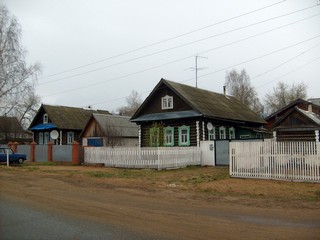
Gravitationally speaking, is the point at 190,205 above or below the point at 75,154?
below

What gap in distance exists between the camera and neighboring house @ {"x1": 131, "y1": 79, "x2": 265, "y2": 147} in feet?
97.7

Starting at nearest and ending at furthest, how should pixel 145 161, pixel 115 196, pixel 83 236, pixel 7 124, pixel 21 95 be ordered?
1. pixel 83 236
2. pixel 115 196
3. pixel 145 161
4. pixel 21 95
5. pixel 7 124

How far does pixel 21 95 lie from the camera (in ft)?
127

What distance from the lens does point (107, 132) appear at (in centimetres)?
3878

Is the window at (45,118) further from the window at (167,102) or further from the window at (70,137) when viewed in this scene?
the window at (167,102)

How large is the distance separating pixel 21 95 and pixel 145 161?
67.4 feet

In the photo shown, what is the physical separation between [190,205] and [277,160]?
23.4 feet

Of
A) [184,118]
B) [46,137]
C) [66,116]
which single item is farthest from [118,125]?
[184,118]

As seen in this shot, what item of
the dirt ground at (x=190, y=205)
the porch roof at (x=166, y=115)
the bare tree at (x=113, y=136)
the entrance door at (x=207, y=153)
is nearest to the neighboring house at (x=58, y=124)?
the bare tree at (x=113, y=136)

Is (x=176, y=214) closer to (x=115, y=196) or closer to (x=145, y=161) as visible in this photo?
(x=115, y=196)

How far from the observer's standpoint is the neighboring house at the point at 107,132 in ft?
127

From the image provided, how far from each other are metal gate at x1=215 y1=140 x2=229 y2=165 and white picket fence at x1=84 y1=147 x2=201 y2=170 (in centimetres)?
141

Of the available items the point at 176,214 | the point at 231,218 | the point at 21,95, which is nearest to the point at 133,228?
the point at 176,214

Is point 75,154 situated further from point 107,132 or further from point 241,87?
point 241,87
